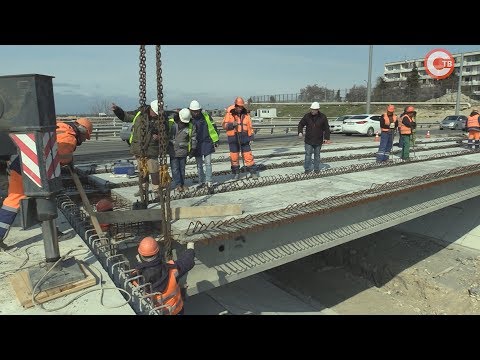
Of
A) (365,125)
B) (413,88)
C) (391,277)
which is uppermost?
(413,88)

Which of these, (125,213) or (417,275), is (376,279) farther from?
(125,213)

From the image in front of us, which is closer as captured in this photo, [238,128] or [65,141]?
[65,141]

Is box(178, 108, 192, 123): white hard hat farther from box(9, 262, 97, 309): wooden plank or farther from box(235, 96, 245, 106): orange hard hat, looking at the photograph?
box(9, 262, 97, 309): wooden plank

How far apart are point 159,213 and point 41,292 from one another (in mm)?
1874

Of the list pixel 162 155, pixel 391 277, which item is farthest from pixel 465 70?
pixel 162 155

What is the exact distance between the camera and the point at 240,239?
570 centimetres

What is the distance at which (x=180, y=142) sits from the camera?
7.33 m

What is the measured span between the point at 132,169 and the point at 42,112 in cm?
545

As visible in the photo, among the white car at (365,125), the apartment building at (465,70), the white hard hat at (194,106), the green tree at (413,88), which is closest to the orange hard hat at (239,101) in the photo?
the white hard hat at (194,106)

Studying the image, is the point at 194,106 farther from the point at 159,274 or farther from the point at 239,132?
the point at 159,274

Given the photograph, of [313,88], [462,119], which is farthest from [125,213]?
[313,88]

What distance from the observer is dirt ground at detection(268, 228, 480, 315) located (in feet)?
33.2

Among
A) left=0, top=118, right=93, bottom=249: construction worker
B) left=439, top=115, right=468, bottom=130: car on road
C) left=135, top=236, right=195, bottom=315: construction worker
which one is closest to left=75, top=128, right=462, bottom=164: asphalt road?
left=0, top=118, right=93, bottom=249: construction worker

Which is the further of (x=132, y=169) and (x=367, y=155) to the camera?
(x=367, y=155)
